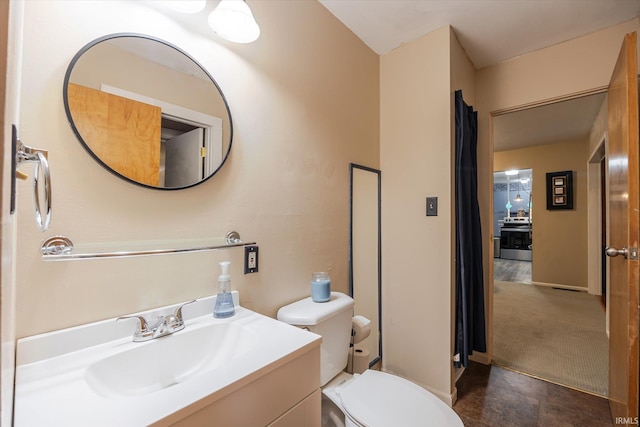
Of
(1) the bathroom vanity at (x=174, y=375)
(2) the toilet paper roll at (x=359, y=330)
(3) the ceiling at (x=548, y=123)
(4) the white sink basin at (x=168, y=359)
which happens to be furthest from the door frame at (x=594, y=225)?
(4) the white sink basin at (x=168, y=359)

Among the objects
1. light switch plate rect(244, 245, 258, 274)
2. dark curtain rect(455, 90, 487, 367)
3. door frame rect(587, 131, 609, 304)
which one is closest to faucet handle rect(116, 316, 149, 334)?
light switch plate rect(244, 245, 258, 274)

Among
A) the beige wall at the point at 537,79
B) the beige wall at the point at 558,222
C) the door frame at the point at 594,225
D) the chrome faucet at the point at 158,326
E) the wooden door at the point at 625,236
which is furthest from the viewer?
the beige wall at the point at 558,222

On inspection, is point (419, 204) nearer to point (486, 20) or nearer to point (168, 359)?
point (486, 20)

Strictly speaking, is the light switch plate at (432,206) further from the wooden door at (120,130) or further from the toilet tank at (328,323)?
the wooden door at (120,130)

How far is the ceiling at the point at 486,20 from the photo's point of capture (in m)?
1.64

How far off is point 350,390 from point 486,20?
2310 millimetres

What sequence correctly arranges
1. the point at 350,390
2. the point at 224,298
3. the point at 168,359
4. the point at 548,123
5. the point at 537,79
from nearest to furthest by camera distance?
the point at 168,359 < the point at 224,298 < the point at 350,390 < the point at 537,79 < the point at 548,123

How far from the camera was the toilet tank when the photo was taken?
1.20 meters

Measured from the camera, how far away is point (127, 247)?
34.9 inches

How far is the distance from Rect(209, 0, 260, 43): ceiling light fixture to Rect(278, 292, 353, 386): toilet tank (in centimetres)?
119

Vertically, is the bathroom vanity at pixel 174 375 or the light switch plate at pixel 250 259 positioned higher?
the light switch plate at pixel 250 259

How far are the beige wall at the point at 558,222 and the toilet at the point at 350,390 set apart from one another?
4.76m

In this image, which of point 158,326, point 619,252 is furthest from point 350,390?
point 619,252

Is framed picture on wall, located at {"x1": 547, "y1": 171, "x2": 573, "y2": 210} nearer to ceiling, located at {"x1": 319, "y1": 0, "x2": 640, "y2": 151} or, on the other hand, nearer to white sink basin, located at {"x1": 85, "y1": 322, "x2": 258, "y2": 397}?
ceiling, located at {"x1": 319, "y1": 0, "x2": 640, "y2": 151}
